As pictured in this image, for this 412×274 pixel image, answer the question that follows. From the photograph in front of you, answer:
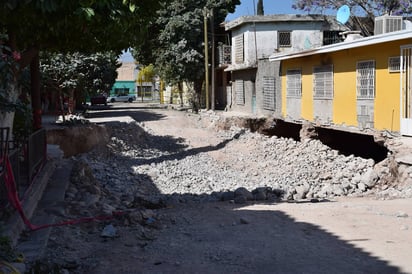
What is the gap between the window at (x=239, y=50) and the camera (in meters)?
31.8

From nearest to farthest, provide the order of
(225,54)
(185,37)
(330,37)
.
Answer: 1. (330,37)
2. (185,37)
3. (225,54)

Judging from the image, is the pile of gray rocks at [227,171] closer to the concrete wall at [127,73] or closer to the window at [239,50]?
the window at [239,50]

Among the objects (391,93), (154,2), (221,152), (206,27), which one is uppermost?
(206,27)

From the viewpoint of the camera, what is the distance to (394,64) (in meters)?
15.5

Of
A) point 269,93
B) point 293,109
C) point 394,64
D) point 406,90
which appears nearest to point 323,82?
point 293,109

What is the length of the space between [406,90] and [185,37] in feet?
72.6

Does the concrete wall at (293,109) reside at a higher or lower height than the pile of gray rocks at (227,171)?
higher

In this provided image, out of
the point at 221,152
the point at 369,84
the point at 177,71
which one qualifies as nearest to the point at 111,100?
the point at 177,71

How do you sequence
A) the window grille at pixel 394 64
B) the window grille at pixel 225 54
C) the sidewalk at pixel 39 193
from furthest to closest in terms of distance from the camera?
the window grille at pixel 225 54, the window grille at pixel 394 64, the sidewalk at pixel 39 193

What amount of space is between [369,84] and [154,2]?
10552 mm

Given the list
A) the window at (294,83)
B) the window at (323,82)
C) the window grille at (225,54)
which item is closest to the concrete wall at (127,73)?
the window grille at (225,54)

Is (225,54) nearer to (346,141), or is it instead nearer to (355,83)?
(346,141)

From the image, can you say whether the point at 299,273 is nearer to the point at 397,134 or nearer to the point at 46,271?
the point at 46,271

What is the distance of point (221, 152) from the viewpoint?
22438 mm
